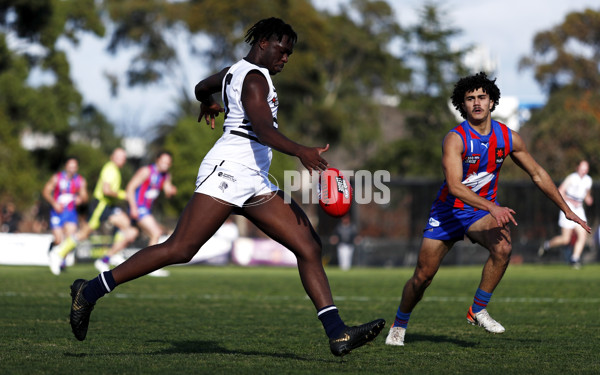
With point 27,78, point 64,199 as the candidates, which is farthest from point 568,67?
point 64,199

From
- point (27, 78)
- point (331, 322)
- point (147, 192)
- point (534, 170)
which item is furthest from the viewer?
point (27, 78)

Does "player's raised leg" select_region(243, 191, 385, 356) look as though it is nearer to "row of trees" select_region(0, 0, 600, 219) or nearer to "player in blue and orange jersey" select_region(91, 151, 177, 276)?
"player in blue and orange jersey" select_region(91, 151, 177, 276)

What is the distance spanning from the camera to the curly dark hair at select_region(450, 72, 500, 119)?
24.1ft

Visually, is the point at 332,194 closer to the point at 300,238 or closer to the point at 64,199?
the point at 300,238

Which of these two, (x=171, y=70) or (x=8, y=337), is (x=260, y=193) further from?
(x=171, y=70)

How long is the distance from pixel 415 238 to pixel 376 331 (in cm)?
2232

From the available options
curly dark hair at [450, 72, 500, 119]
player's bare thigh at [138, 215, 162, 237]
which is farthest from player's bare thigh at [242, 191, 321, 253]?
player's bare thigh at [138, 215, 162, 237]

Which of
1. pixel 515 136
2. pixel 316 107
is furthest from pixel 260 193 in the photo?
pixel 316 107

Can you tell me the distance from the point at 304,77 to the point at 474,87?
4289cm

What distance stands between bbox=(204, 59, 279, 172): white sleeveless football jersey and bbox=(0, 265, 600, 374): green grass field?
1324mm

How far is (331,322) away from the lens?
5926 millimetres

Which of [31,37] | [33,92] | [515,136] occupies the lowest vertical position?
[515,136]

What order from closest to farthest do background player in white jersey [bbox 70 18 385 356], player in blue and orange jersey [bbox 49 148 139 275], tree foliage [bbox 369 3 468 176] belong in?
1. background player in white jersey [bbox 70 18 385 356]
2. player in blue and orange jersey [bbox 49 148 139 275]
3. tree foliage [bbox 369 3 468 176]

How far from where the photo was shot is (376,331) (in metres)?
5.81
